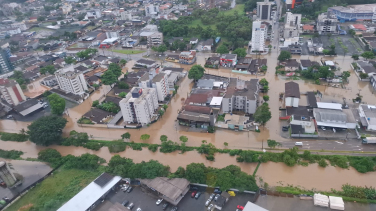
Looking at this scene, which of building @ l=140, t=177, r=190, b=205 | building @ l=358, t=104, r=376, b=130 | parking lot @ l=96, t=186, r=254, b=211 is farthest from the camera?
building @ l=358, t=104, r=376, b=130

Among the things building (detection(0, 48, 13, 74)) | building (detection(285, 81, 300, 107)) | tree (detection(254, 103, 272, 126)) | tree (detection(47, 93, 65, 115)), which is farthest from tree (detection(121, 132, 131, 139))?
building (detection(0, 48, 13, 74))

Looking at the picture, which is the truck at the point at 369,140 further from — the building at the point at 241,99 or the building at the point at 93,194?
the building at the point at 93,194

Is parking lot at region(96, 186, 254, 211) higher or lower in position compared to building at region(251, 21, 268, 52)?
lower

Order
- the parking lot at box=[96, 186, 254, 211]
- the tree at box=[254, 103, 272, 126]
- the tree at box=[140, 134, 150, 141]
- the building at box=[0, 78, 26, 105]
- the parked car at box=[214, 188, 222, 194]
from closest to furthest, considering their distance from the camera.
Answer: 1. the parking lot at box=[96, 186, 254, 211]
2. the parked car at box=[214, 188, 222, 194]
3. the tree at box=[140, 134, 150, 141]
4. the tree at box=[254, 103, 272, 126]
5. the building at box=[0, 78, 26, 105]

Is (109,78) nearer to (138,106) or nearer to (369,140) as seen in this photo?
(138,106)

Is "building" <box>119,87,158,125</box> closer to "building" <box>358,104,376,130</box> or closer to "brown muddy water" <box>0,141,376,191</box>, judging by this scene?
"brown muddy water" <box>0,141,376,191</box>

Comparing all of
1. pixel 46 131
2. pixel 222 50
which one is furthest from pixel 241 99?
pixel 46 131
